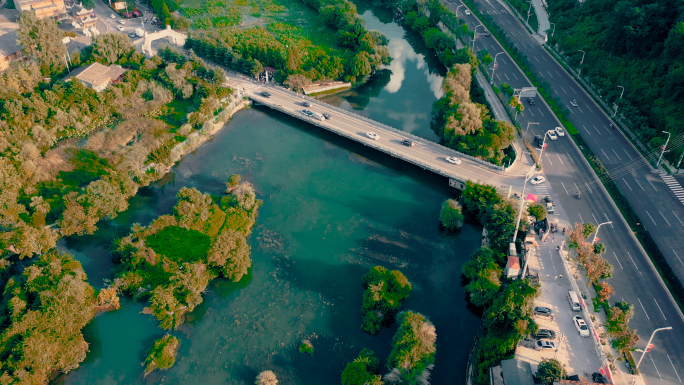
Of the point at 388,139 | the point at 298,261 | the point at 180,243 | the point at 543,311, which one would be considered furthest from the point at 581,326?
the point at 180,243

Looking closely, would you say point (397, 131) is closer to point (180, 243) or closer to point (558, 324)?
point (180, 243)

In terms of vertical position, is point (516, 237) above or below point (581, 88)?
below

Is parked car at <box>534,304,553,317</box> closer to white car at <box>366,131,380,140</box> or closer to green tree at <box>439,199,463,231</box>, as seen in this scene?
green tree at <box>439,199,463,231</box>

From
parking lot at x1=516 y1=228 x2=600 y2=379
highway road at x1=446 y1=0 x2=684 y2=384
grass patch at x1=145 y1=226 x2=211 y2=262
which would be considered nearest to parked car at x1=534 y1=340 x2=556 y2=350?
parking lot at x1=516 y1=228 x2=600 y2=379

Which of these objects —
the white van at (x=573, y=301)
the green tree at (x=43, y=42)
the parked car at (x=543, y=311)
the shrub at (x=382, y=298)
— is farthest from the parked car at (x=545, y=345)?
the green tree at (x=43, y=42)

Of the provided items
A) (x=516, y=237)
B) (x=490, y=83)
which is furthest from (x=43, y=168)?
(x=490, y=83)

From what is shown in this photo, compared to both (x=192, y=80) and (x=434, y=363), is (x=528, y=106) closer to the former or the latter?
(x=434, y=363)

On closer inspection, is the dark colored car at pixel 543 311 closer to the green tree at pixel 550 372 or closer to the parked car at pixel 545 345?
the parked car at pixel 545 345
